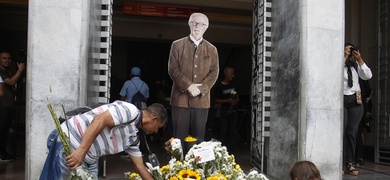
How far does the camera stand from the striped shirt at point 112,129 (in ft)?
10.3

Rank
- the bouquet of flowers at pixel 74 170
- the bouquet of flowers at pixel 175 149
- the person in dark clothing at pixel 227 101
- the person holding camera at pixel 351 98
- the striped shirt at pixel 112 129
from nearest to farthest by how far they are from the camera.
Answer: the bouquet of flowers at pixel 74 170 → the striped shirt at pixel 112 129 → the bouquet of flowers at pixel 175 149 → the person holding camera at pixel 351 98 → the person in dark clothing at pixel 227 101

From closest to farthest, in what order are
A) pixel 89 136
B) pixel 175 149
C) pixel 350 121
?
pixel 89 136
pixel 175 149
pixel 350 121

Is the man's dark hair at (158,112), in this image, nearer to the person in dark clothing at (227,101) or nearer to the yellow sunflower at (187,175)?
the yellow sunflower at (187,175)

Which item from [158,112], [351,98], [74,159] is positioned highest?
[351,98]

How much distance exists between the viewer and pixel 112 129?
3.25 metres

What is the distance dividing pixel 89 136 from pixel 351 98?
4.47 metres

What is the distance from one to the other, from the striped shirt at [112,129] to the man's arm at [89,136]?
0.19 ft

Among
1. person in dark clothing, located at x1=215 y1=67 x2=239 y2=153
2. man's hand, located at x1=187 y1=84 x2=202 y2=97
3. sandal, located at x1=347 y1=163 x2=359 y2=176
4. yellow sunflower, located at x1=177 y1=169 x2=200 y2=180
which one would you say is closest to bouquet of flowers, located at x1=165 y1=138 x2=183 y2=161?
yellow sunflower, located at x1=177 y1=169 x2=200 y2=180

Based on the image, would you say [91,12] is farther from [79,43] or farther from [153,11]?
[153,11]

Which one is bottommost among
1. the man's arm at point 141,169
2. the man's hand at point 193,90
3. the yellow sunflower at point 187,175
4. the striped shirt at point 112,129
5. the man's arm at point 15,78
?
the man's arm at point 141,169

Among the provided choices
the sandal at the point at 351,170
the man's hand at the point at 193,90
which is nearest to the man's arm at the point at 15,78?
the man's hand at the point at 193,90

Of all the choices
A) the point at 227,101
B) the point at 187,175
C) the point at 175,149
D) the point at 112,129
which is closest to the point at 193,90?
the point at 227,101

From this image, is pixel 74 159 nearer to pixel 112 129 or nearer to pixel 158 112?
pixel 112 129

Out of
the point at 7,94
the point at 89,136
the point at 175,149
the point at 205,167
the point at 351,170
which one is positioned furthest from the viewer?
the point at 7,94
